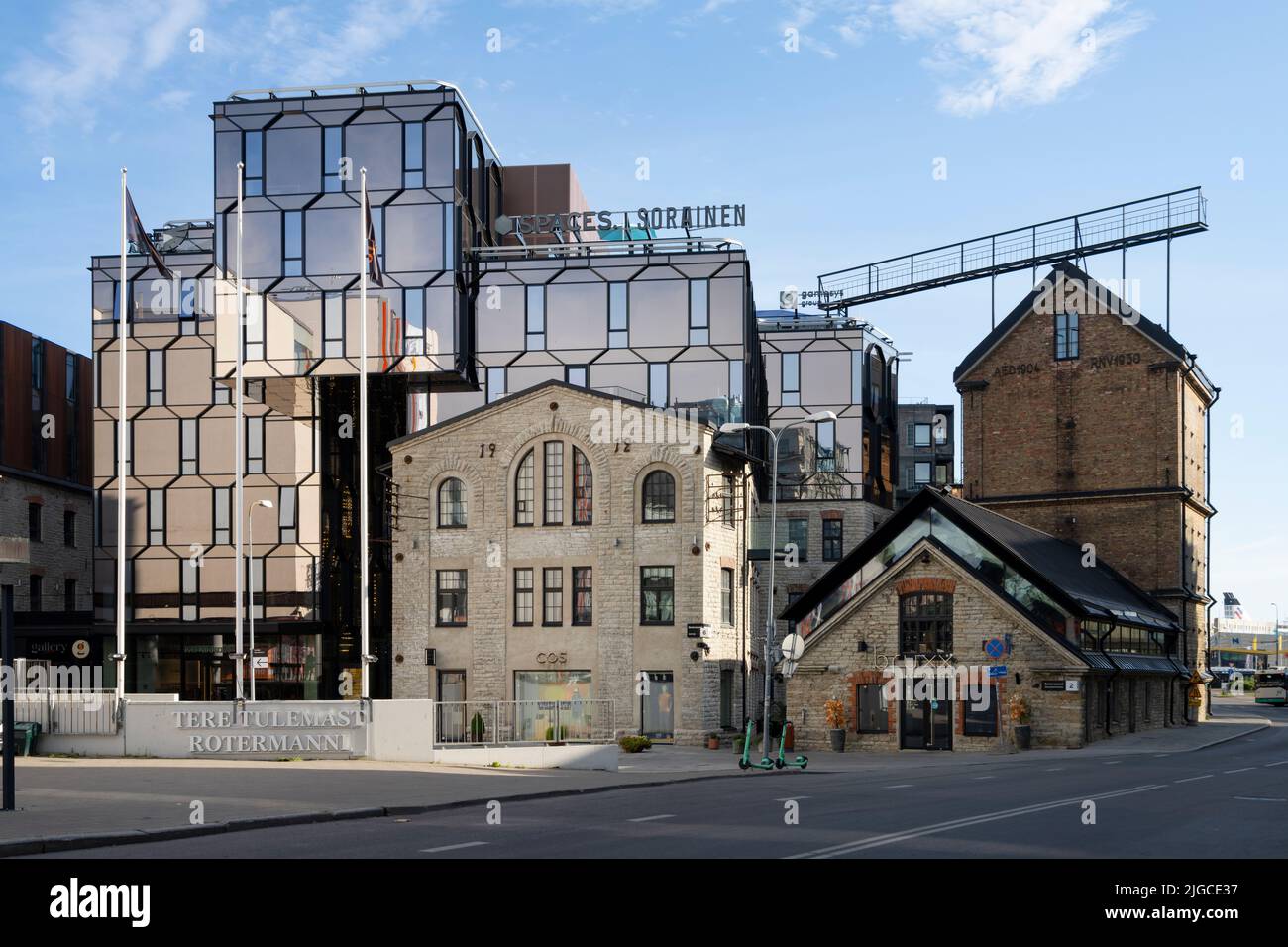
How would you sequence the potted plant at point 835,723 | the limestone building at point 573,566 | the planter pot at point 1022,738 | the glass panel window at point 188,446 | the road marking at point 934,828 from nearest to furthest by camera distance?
the road marking at point 934,828
the planter pot at point 1022,738
the potted plant at point 835,723
the limestone building at point 573,566
the glass panel window at point 188,446

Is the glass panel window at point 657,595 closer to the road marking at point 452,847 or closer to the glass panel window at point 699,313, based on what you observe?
the glass panel window at point 699,313

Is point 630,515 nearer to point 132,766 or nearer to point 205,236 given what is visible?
point 132,766

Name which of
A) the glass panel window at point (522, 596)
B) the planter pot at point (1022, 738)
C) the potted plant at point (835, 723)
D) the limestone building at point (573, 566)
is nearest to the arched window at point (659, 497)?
the limestone building at point (573, 566)

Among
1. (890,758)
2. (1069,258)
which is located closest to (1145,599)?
(1069,258)

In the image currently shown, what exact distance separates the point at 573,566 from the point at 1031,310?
2792 cm

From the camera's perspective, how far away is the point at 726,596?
47906 mm

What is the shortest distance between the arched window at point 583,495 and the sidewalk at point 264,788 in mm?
9399

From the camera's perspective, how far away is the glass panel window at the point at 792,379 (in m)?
72.0

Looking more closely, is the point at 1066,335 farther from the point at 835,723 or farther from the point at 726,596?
the point at 835,723

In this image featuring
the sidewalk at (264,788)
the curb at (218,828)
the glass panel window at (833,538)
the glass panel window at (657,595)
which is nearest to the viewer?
the curb at (218,828)

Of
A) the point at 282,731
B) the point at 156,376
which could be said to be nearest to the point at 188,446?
the point at 156,376

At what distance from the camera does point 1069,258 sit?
6869 cm

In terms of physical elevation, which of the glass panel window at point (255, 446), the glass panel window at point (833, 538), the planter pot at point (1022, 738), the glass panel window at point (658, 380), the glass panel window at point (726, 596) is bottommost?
the planter pot at point (1022, 738)

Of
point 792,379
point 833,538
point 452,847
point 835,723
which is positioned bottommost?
point 835,723
